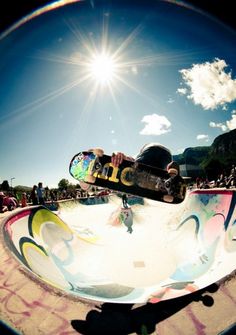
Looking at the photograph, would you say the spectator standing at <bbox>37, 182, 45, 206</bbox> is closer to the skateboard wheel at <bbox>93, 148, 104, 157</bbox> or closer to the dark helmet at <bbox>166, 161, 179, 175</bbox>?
the skateboard wheel at <bbox>93, 148, 104, 157</bbox>

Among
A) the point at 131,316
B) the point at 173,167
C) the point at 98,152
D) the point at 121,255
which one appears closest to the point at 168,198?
the point at 173,167

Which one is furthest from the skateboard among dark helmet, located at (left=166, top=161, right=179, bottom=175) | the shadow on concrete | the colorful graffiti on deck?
the shadow on concrete

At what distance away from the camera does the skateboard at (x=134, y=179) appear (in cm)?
620

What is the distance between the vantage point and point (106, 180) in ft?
20.8

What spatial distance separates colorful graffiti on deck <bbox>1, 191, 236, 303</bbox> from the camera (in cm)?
412

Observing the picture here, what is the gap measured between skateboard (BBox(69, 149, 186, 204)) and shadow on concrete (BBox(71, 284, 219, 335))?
2.95m

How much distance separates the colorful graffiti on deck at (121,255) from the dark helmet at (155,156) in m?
2.52

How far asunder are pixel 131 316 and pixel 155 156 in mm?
4606

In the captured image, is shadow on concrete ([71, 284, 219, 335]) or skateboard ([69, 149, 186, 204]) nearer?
shadow on concrete ([71, 284, 219, 335])

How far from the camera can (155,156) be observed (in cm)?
679

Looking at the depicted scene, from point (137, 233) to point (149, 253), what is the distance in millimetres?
2967

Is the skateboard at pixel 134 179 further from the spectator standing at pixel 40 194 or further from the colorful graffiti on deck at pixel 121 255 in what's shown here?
the spectator standing at pixel 40 194

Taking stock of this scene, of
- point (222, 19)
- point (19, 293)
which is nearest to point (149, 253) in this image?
point (19, 293)

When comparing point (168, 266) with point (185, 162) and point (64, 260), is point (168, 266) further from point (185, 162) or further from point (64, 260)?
point (185, 162)
